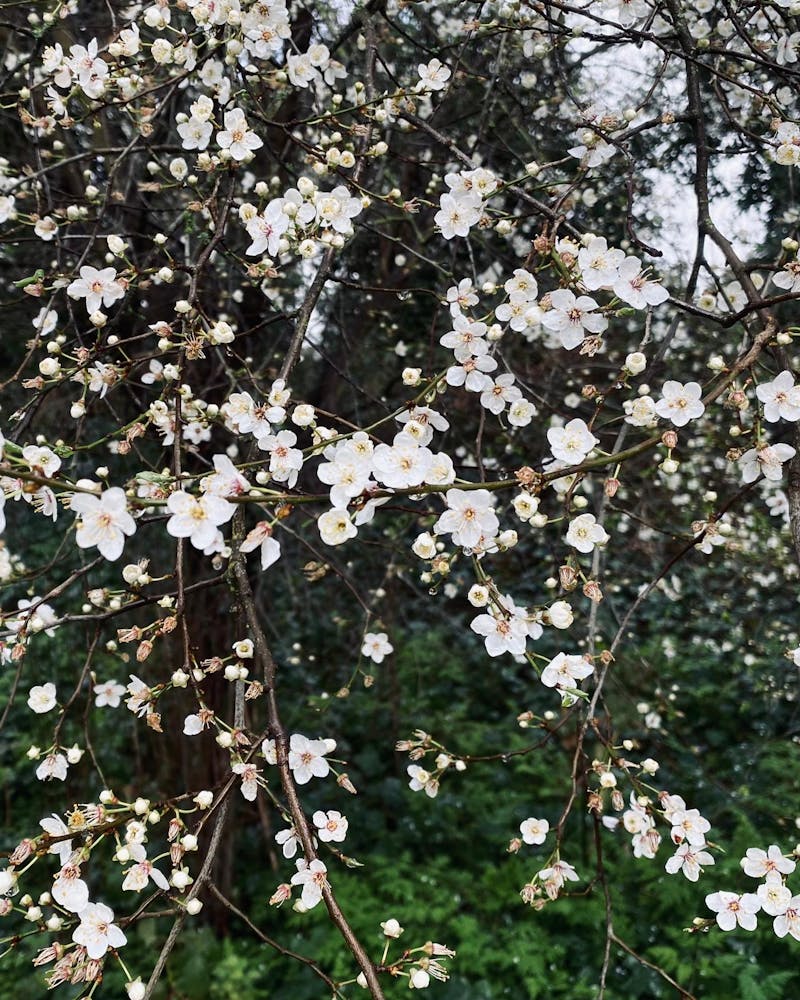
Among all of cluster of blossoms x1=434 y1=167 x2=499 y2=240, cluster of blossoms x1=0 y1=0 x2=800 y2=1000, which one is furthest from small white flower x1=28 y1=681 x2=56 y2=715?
cluster of blossoms x1=434 y1=167 x2=499 y2=240

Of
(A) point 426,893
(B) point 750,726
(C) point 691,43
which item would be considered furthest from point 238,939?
(C) point 691,43

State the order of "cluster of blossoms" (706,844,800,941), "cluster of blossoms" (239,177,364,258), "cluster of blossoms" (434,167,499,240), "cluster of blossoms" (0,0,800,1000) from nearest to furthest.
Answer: "cluster of blossoms" (0,0,800,1000) < "cluster of blossoms" (706,844,800,941) < "cluster of blossoms" (239,177,364,258) < "cluster of blossoms" (434,167,499,240)

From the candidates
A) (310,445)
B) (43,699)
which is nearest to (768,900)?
(310,445)

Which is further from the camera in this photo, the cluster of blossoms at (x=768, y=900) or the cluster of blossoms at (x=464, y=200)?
the cluster of blossoms at (x=464, y=200)

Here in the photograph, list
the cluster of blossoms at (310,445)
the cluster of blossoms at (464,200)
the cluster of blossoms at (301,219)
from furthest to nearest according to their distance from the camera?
the cluster of blossoms at (464,200), the cluster of blossoms at (301,219), the cluster of blossoms at (310,445)

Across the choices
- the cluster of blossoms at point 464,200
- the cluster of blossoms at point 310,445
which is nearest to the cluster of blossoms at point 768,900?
the cluster of blossoms at point 310,445

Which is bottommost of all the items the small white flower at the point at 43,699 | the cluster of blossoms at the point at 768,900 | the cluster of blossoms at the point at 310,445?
the cluster of blossoms at the point at 768,900

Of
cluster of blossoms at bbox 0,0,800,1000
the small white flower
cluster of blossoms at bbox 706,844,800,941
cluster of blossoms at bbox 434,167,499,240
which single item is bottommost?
cluster of blossoms at bbox 706,844,800,941

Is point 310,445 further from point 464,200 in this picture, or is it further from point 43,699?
point 43,699

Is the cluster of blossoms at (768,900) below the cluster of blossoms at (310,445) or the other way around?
below

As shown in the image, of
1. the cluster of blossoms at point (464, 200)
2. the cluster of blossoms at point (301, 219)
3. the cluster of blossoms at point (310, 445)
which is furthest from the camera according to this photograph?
the cluster of blossoms at point (464, 200)

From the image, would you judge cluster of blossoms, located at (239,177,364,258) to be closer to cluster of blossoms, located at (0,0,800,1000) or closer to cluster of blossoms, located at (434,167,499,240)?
cluster of blossoms, located at (0,0,800,1000)

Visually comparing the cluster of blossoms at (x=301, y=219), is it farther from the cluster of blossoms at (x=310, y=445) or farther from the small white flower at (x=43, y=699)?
the small white flower at (x=43, y=699)

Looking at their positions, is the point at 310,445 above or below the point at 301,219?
below
